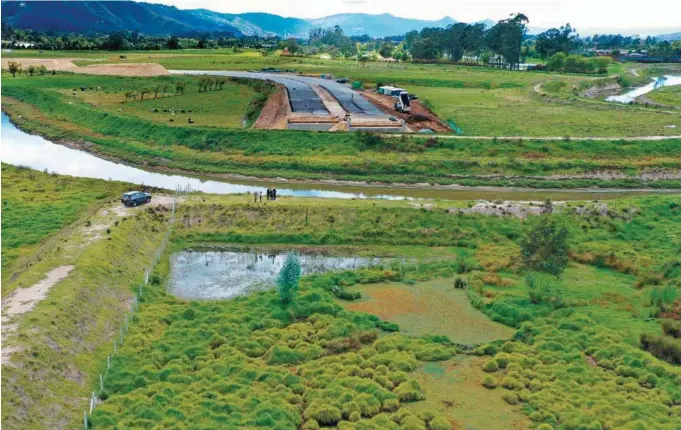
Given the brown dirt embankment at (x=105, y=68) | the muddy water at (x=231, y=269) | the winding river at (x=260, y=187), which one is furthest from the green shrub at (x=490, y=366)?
the brown dirt embankment at (x=105, y=68)

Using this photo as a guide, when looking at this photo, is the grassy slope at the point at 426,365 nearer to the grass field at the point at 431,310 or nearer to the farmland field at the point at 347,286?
the farmland field at the point at 347,286

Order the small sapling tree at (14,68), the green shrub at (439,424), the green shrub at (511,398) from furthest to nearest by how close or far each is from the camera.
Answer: the small sapling tree at (14,68) → the green shrub at (511,398) → the green shrub at (439,424)

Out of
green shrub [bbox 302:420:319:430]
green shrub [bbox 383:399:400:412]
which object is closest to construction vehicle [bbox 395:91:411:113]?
green shrub [bbox 383:399:400:412]

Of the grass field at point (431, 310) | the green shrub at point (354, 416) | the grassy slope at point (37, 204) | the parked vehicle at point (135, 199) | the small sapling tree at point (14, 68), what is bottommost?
the grass field at point (431, 310)

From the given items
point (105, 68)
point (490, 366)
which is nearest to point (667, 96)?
point (105, 68)

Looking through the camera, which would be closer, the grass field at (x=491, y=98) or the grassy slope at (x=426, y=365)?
the grassy slope at (x=426, y=365)

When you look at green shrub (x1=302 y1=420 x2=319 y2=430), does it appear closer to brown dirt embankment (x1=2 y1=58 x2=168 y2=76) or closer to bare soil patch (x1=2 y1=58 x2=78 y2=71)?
brown dirt embankment (x1=2 y1=58 x2=168 y2=76)
